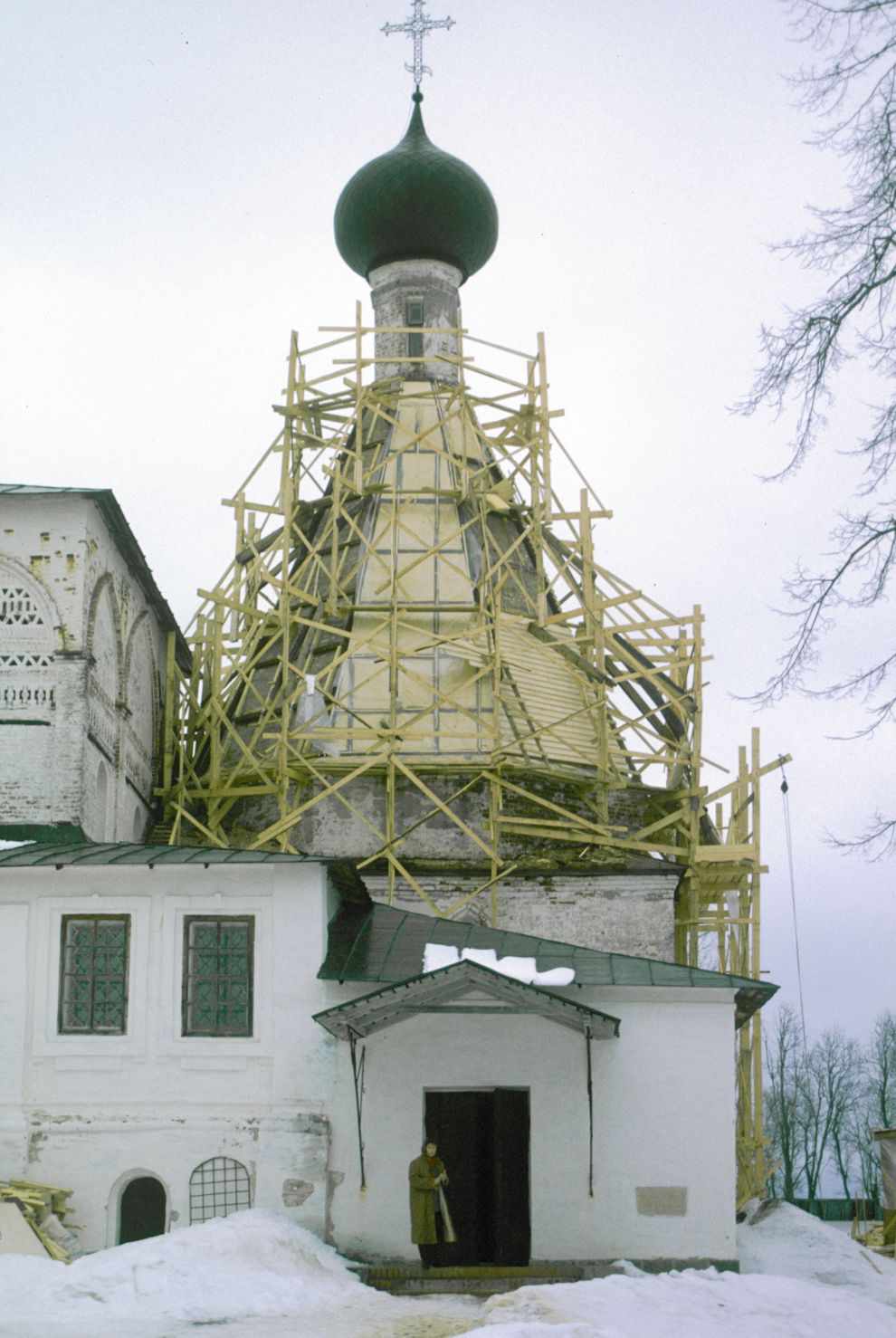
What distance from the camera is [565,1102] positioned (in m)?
16.2

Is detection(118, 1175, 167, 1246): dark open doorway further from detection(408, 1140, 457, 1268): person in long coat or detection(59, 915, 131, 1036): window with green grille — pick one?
detection(408, 1140, 457, 1268): person in long coat

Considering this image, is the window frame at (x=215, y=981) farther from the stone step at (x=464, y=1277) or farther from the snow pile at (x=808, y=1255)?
the snow pile at (x=808, y=1255)

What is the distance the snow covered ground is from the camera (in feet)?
38.9

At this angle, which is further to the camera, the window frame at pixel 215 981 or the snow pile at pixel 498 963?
the window frame at pixel 215 981

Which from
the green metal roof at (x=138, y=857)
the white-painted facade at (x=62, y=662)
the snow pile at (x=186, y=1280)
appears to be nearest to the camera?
the snow pile at (x=186, y=1280)

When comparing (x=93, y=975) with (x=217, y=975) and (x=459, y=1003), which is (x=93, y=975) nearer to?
(x=217, y=975)

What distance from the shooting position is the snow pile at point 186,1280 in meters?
12.7

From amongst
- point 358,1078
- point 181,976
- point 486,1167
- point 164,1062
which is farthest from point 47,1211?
point 486,1167

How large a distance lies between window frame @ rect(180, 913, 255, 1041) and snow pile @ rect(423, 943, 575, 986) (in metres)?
1.54

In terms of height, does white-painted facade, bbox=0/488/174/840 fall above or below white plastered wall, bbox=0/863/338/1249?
above

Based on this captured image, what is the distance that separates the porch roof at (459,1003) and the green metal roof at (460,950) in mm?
294

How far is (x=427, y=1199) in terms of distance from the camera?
607 inches

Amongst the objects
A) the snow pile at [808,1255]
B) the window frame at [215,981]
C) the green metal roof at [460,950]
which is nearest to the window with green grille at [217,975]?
the window frame at [215,981]

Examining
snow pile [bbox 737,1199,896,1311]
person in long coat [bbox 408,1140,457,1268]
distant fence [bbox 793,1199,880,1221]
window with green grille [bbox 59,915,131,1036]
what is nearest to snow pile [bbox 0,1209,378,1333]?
person in long coat [bbox 408,1140,457,1268]
